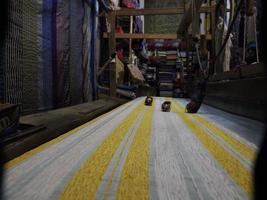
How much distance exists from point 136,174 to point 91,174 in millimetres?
93

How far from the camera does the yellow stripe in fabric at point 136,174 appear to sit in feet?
1.66

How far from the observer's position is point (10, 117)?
799mm

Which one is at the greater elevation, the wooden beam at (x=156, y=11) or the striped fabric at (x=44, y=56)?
the wooden beam at (x=156, y=11)

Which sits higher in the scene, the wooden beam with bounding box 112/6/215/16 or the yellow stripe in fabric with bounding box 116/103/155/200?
the wooden beam with bounding box 112/6/215/16

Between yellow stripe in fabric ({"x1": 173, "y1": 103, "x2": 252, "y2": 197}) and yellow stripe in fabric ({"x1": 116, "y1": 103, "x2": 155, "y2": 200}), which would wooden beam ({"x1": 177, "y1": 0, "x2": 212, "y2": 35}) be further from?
yellow stripe in fabric ({"x1": 116, "y1": 103, "x2": 155, "y2": 200})

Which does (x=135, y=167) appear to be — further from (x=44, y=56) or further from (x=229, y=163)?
(x=44, y=56)

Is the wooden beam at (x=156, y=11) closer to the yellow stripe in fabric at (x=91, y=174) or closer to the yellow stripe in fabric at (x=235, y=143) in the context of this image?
the yellow stripe in fabric at (x=235, y=143)

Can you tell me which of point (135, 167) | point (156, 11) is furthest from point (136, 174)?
point (156, 11)

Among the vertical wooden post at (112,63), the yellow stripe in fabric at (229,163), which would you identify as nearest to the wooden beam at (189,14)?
the vertical wooden post at (112,63)

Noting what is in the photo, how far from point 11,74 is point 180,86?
5.23 m

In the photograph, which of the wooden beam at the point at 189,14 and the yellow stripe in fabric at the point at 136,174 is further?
the wooden beam at the point at 189,14

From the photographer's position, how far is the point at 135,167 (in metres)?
0.66

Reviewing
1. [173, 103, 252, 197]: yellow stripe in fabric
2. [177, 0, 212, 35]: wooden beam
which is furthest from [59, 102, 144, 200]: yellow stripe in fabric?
[177, 0, 212, 35]: wooden beam

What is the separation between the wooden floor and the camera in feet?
1.66
